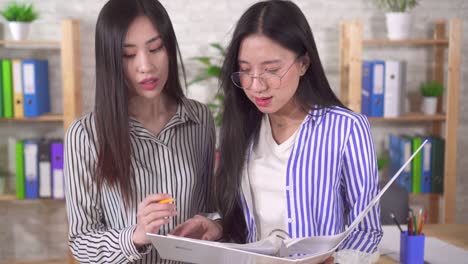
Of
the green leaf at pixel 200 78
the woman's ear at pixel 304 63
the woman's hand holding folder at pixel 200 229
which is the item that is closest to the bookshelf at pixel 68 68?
the green leaf at pixel 200 78

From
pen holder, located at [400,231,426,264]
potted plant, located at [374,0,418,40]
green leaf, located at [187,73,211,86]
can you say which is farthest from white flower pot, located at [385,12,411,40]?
pen holder, located at [400,231,426,264]

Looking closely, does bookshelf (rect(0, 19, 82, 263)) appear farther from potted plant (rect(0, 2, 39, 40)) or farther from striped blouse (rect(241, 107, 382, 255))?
striped blouse (rect(241, 107, 382, 255))

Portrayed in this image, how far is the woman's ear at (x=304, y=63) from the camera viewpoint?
4.76 ft

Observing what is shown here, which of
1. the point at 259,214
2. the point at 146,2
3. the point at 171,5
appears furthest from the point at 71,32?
the point at 259,214

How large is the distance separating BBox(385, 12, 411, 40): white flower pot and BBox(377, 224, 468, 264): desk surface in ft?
5.45

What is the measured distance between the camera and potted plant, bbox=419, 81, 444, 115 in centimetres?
387

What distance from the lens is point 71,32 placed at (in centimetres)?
351

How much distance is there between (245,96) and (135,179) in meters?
0.37

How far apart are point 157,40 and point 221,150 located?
344 mm

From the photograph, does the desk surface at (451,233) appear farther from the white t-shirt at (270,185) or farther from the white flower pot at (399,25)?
the white flower pot at (399,25)

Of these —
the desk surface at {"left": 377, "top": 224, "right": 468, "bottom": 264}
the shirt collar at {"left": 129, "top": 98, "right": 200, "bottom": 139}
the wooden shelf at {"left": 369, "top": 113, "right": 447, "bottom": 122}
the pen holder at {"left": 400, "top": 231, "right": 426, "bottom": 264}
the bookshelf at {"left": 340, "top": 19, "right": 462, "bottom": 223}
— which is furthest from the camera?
the wooden shelf at {"left": 369, "top": 113, "right": 447, "bottom": 122}

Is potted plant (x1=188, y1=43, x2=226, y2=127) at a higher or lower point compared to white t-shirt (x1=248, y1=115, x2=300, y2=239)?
higher

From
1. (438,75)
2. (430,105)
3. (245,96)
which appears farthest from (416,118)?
(245,96)

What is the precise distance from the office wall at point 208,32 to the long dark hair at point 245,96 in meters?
2.35
